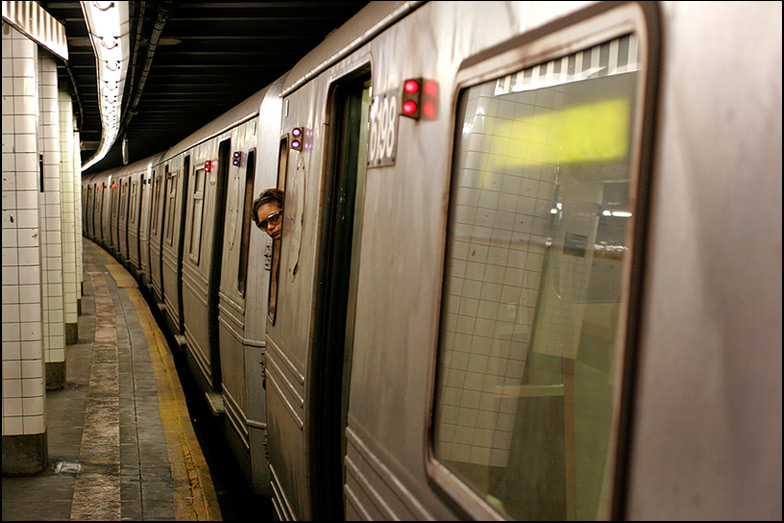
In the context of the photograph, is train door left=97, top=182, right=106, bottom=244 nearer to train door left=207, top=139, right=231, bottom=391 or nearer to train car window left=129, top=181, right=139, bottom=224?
train car window left=129, top=181, right=139, bottom=224

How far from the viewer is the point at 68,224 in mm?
12031

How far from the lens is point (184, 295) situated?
9695 millimetres

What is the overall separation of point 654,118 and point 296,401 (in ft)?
9.50

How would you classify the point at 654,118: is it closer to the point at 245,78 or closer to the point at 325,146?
the point at 325,146

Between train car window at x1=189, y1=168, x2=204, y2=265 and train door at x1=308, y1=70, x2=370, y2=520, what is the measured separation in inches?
194

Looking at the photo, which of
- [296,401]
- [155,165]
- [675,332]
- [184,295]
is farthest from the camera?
[155,165]

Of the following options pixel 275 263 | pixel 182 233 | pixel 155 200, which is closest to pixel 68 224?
pixel 155 200

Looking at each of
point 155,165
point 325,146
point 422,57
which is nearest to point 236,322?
point 325,146

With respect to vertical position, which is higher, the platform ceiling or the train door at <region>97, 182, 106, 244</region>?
the platform ceiling

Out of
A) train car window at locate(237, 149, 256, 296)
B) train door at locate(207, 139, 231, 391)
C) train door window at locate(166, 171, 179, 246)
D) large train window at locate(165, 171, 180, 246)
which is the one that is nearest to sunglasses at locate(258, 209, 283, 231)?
train car window at locate(237, 149, 256, 296)

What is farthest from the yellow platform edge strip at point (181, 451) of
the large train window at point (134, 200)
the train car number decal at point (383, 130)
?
the large train window at point (134, 200)

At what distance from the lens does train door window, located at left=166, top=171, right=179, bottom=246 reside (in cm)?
1125

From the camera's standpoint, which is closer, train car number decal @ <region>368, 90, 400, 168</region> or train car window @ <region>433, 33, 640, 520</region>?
train car number decal @ <region>368, 90, 400, 168</region>

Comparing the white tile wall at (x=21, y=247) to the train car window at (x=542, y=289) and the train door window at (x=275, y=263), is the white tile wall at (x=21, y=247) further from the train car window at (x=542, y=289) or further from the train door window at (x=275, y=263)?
the train car window at (x=542, y=289)
